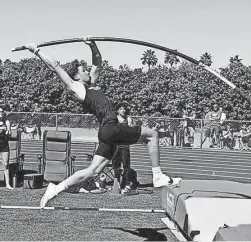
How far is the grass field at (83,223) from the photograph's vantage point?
7.18 m

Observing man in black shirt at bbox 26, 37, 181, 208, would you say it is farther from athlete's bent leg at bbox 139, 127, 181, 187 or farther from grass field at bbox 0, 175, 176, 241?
grass field at bbox 0, 175, 176, 241

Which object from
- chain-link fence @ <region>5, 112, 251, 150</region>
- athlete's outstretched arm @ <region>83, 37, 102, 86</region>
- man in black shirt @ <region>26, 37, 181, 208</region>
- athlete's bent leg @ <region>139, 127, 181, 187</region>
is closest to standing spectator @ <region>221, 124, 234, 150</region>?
chain-link fence @ <region>5, 112, 251, 150</region>

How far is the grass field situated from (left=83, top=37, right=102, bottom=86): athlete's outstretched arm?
6.60 ft

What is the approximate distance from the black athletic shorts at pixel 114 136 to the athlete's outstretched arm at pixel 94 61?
536 mm

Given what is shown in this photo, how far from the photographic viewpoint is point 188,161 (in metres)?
19.2

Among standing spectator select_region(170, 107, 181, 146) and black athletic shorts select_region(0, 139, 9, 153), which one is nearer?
black athletic shorts select_region(0, 139, 9, 153)

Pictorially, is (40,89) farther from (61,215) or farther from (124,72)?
(61,215)

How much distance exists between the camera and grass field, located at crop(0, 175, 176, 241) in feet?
23.6

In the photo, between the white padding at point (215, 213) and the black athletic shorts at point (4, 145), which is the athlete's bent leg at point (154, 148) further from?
the black athletic shorts at point (4, 145)

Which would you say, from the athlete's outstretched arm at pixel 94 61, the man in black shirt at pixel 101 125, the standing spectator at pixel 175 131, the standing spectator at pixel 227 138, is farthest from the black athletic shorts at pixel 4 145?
the standing spectator at pixel 227 138

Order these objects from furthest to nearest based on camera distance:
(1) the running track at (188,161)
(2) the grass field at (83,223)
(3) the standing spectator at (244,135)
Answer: (3) the standing spectator at (244,135) → (1) the running track at (188,161) → (2) the grass field at (83,223)

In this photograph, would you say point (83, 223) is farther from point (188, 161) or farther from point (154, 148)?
point (188, 161)

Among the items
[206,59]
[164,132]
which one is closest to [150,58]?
[206,59]

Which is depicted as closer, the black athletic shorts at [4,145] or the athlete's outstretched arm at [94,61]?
the athlete's outstretched arm at [94,61]
